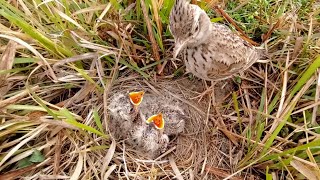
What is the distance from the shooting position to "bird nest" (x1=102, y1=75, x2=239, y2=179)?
2.78 meters

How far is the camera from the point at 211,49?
274 centimetres

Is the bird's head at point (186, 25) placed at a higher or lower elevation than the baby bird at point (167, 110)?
higher

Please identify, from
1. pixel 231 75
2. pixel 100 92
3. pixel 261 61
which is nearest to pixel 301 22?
pixel 261 61

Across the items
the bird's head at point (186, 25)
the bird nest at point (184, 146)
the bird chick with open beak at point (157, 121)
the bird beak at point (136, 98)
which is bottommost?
the bird nest at point (184, 146)

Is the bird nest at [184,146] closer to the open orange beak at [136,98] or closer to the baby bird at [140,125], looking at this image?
the baby bird at [140,125]

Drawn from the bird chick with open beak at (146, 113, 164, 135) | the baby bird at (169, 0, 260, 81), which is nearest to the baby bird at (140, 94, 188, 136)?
the bird chick with open beak at (146, 113, 164, 135)

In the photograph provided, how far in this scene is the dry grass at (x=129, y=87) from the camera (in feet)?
8.61

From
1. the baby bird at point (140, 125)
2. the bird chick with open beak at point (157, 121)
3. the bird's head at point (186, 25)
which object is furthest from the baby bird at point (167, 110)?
the bird's head at point (186, 25)

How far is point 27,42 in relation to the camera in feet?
8.96

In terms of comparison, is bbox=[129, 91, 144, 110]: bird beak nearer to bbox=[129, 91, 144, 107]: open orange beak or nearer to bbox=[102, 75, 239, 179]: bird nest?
bbox=[129, 91, 144, 107]: open orange beak

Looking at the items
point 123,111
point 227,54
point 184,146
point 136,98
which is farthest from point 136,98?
point 227,54

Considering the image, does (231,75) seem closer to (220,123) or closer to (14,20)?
(220,123)

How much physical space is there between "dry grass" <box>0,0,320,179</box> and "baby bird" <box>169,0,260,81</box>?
6.6 inches

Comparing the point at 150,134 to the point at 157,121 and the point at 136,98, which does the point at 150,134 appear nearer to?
the point at 157,121
